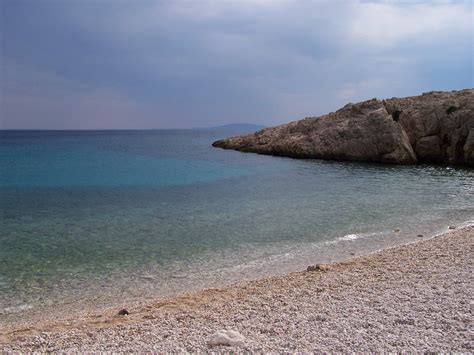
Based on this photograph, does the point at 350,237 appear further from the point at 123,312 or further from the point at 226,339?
the point at 226,339

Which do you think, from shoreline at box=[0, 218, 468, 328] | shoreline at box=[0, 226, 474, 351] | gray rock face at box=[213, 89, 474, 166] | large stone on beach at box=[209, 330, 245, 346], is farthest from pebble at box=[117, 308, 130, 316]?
gray rock face at box=[213, 89, 474, 166]

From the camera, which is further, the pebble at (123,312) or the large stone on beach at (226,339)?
the pebble at (123,312)

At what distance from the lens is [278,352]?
6.83 metres

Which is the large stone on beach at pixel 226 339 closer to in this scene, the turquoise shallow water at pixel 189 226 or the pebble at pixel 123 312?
the pebble at pixel 123 312

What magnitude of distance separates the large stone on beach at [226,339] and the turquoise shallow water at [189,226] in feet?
15.7

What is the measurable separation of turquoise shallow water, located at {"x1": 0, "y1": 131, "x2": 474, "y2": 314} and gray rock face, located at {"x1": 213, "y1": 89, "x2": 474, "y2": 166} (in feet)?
39.8

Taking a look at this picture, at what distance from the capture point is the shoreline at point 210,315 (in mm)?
7445

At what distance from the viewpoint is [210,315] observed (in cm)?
882

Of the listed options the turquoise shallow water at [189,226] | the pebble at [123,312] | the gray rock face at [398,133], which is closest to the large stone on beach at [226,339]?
the pebble at [123,312]

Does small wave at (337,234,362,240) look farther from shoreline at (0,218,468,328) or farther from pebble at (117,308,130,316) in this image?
pebble at (117,308,130,316)

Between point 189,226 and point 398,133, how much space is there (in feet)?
131

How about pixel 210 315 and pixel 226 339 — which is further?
pixel 210 315

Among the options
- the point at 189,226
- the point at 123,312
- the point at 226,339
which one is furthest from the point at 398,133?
the point at 226,339

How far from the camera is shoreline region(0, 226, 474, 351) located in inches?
293
